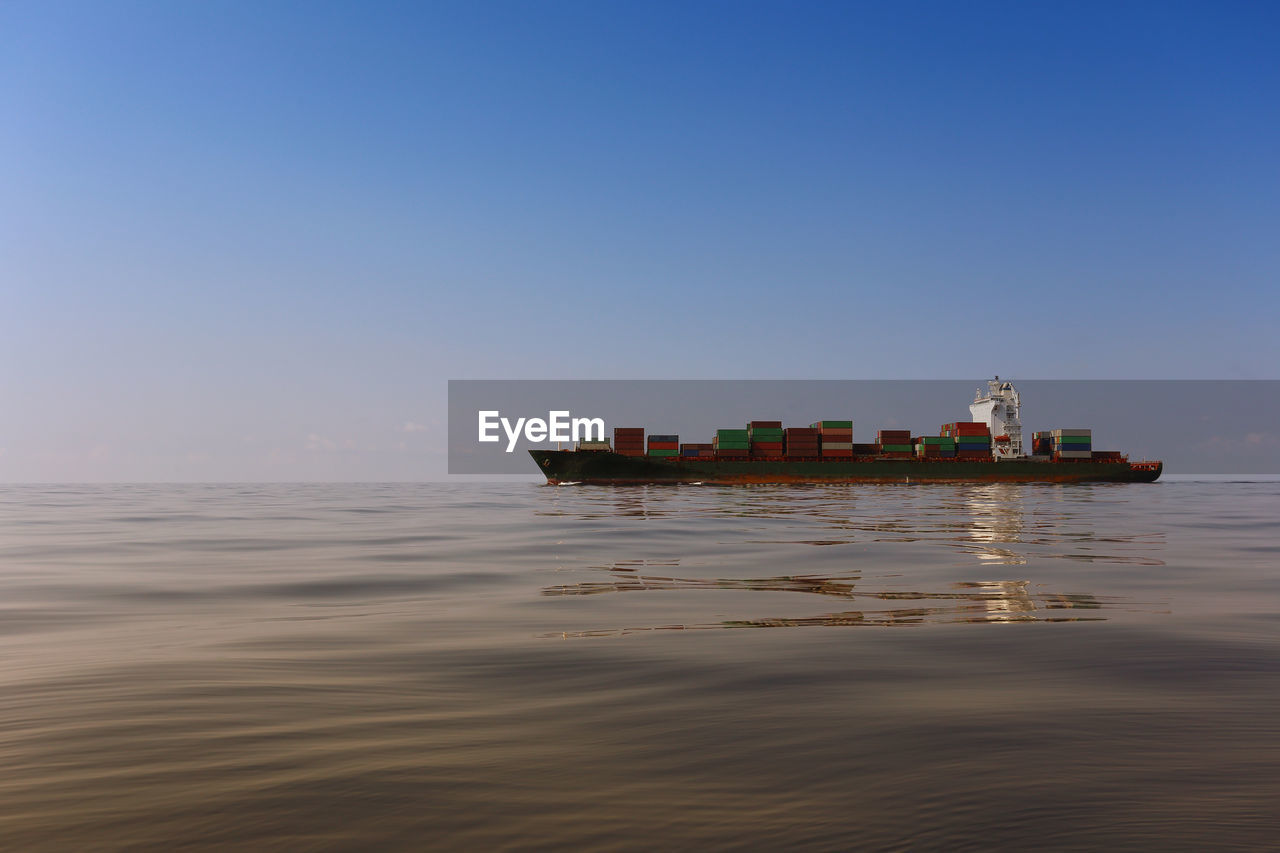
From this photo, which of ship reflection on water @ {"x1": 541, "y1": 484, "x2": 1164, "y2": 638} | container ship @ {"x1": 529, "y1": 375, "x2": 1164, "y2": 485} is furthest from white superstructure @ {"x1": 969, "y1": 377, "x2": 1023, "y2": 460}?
ship reflection on water @ {"x1": 541, "y1": 484, "x2": 1164, "y2": 638}

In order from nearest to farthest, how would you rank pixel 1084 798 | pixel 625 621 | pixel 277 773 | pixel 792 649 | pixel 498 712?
1. pixel 1084 798
2. pixel 277 773
3. pixel 498 712
4. pixel 792 649
5. pixel 625 621


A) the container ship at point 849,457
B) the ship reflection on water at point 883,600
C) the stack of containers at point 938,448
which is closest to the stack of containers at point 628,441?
the container ship at point 849,457

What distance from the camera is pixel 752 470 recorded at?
8438 cm

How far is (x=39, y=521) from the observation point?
31969mm

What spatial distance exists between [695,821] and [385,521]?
2981 centimetres

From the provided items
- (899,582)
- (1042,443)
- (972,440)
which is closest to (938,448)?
(972,440)

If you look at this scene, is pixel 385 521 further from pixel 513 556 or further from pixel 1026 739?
pixel 1026 739

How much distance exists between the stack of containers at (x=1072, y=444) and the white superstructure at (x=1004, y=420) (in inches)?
171

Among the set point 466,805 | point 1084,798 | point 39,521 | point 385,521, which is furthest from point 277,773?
point 39,521

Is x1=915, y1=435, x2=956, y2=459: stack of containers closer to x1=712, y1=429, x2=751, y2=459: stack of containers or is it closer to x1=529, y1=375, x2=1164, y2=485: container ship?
x1=529, y1=375, x2=1164, y2=485: container ship

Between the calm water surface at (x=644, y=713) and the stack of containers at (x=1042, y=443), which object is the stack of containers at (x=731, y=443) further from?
the calm water surface at (x=644, y=713)

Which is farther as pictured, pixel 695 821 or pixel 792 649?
pixel 792 649

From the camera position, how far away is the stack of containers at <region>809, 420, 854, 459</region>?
8944cm

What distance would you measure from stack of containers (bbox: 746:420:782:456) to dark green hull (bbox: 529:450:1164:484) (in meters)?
3.59
